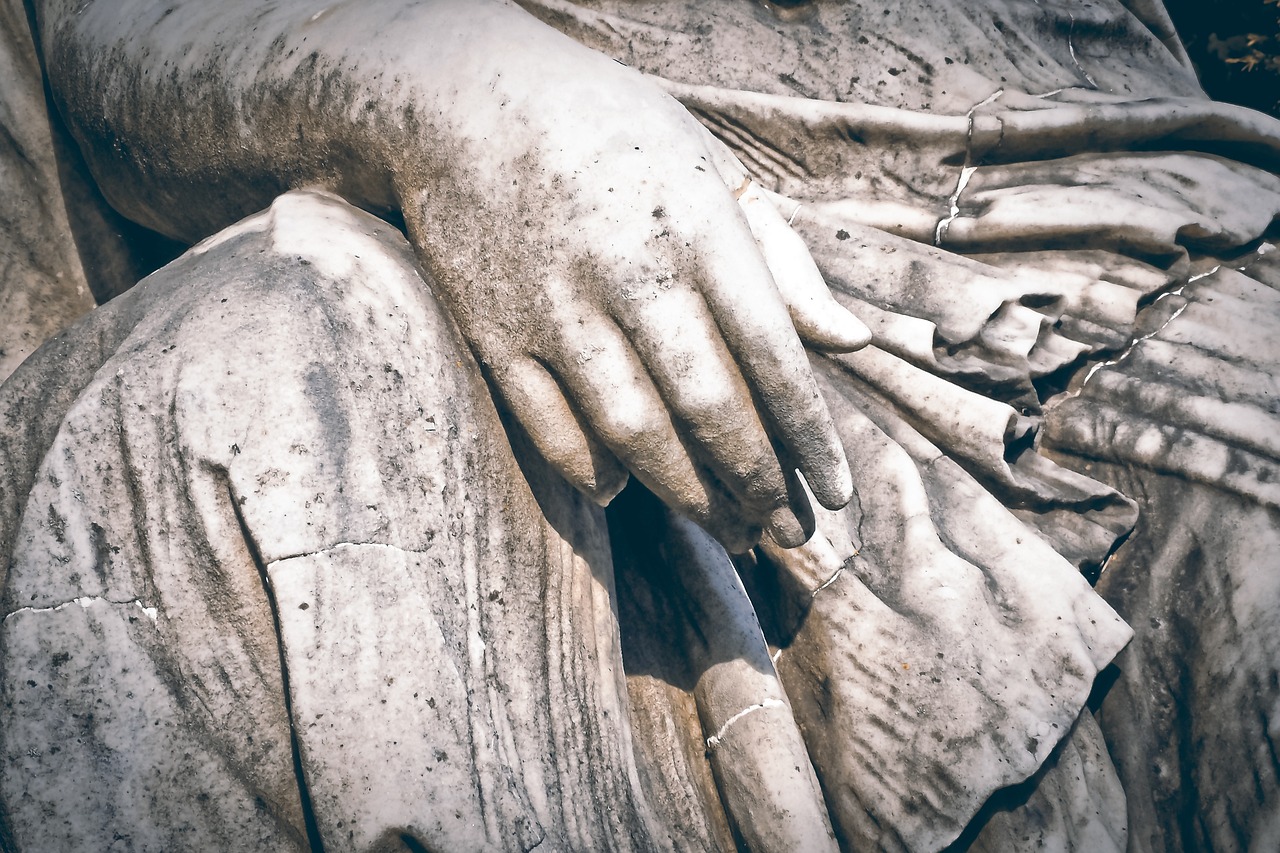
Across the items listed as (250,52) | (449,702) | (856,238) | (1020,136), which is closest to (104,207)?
(250,52)

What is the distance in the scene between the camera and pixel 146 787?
844 millimetres

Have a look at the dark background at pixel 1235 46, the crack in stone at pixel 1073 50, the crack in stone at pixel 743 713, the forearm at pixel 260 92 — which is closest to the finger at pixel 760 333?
the forearm at pixel 260 92

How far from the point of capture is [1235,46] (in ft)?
10.3

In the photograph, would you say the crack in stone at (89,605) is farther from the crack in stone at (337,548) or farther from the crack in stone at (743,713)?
the crack in stone at (743,713)

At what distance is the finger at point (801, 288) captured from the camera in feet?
3.45

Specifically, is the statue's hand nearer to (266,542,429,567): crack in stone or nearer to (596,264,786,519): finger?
(596,264,786,519): finger

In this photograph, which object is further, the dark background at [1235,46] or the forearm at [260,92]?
the dark background at [1235,46]

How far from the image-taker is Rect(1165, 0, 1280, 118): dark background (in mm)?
3057

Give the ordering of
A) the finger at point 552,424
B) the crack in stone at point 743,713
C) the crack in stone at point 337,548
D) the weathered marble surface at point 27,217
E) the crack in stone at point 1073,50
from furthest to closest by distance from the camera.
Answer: the crack in stone at point 1073,50 < the weathered marble surface at point 27,217 < the crack in stone at point 743,713 < the finger at point 552,424 < the crack in stone at point 337,548

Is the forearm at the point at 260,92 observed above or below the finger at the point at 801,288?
above

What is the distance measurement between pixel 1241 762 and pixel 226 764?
4.42ft

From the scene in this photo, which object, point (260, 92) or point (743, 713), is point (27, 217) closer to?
point (260, 92)

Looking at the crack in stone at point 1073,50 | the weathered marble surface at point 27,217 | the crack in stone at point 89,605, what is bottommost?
the crack in stone at point 1073,50

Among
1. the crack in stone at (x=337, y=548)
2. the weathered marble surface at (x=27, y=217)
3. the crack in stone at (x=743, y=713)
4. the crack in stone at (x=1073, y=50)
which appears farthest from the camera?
the crack in stone at (x=1073, y=50)
